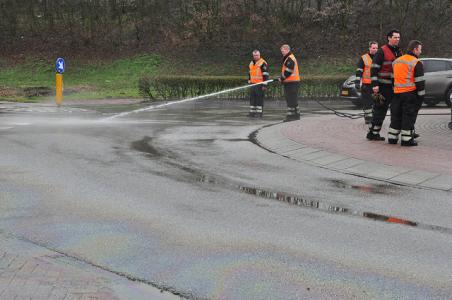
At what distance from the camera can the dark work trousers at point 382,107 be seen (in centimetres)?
1195

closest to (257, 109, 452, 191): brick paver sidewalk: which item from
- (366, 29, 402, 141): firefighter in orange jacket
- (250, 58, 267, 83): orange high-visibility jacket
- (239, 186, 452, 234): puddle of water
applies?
(366, 29, 402, 141): firefighter in orange jacket

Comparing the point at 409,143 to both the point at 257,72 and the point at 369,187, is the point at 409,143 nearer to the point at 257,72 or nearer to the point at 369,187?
the point at 369,187

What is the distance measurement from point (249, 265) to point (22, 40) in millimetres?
37285

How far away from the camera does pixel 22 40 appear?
129ft

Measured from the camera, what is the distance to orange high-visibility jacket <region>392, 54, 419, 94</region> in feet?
36.1

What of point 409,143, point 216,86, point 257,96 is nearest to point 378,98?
point 409,143

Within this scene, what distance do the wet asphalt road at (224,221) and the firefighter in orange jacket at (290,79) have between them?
5.53m

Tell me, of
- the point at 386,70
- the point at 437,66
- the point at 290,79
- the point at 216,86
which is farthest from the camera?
the point at 216,86

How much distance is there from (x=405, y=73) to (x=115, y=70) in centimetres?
2632

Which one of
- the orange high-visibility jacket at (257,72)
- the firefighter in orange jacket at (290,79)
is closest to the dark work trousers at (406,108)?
the firefighter in orange jacket at (290,79)

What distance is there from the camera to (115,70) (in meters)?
35.5

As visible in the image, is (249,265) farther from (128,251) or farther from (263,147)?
(263,147)

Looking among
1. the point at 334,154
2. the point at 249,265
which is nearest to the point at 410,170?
the point at 334,154

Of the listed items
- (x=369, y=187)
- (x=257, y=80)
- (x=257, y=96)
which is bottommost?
(x=369, y=187)
